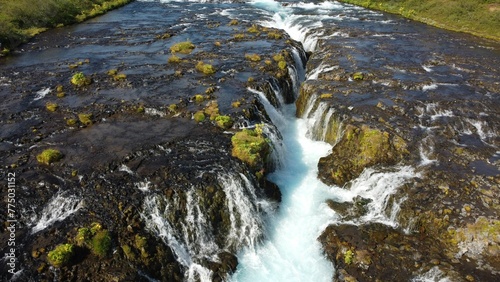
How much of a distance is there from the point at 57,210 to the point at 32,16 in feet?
151

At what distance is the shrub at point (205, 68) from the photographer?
3500 centimetres

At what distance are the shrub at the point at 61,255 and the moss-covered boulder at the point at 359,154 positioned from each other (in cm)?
1689

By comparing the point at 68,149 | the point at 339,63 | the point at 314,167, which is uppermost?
the point at 339,63

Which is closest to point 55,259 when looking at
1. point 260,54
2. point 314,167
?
point 314,167

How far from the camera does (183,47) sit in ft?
135

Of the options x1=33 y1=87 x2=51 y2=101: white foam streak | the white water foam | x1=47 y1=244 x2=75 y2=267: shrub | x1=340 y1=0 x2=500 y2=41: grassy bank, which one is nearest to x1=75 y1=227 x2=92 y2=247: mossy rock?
x1=47 y1=244 x2=75 y2=267: shrub

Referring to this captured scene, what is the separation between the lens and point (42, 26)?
53188mm

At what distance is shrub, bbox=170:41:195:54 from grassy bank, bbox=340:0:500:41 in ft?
137

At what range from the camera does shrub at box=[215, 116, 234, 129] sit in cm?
2647

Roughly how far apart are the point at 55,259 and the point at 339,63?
32.1 metres

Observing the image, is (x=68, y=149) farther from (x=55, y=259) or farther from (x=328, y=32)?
(x=328, y=32)

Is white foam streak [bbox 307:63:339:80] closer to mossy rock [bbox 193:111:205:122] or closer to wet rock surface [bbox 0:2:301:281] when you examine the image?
wet rock surface [bbox 0:2:301:281]

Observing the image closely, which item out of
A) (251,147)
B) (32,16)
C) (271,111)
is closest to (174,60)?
(271,111)

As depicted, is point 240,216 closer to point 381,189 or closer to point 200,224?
point 200,224
